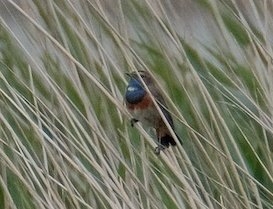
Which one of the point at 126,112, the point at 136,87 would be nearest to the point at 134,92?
the point at 136,87

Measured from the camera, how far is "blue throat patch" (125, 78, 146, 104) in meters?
1.87

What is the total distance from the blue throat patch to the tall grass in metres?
0.03

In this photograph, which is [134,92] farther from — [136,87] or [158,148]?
[158,148]

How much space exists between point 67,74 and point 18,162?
0.67 feet

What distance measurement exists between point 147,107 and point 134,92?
4 cm

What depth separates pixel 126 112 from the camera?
69.8 inches

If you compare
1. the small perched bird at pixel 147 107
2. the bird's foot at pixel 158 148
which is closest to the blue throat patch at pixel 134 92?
the small perched bird at pixel 147 107

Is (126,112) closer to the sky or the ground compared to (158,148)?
closer to the sky

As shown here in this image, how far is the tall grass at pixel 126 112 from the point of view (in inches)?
71.1

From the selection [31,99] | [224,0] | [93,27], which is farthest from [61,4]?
[224,0]

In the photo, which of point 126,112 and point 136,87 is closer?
point 126,112

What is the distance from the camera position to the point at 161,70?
1910mm

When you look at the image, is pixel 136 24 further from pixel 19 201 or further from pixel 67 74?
pixel 19 201

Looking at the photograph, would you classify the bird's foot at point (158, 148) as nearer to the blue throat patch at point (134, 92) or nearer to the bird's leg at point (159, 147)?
the bird's leg at point (159, 147)
